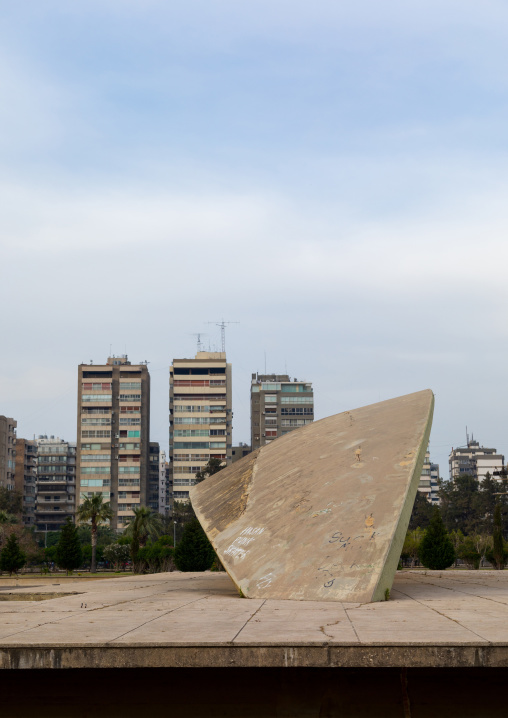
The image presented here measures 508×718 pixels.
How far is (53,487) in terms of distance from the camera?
12444 centimetres

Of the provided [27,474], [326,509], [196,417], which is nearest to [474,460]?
[196,417]

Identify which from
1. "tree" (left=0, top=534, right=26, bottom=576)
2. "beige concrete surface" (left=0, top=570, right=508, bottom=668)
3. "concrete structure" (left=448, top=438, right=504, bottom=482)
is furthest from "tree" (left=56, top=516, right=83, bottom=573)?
"concrete structure" (left=448, top=438, right=504, bottom=482)

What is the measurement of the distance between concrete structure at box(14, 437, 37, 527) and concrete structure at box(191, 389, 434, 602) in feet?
369

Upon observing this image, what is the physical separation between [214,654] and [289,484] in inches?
313

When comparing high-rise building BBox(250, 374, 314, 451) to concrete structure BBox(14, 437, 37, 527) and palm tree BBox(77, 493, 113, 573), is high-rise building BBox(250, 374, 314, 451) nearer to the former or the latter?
Answer: concrete structure BBox(14, 437, 37, 527)

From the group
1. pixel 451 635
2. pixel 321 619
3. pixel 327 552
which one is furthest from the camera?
pixel 327 552

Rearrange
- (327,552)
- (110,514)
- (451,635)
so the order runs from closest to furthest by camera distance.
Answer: (451,635), (327,552), (110,514)

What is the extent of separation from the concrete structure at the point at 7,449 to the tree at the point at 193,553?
74.7 meters

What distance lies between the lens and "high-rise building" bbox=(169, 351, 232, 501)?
101m

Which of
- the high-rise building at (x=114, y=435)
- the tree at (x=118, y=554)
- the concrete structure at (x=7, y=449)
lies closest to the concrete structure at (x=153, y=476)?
the high-rise building at (x=114, y=435)

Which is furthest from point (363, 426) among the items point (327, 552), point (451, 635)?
point (451, 635)

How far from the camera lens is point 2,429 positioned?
103812mm

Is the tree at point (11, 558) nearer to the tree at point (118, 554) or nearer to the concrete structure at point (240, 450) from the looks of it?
the tree at point (118, 554)

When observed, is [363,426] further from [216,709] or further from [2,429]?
[2,429]
